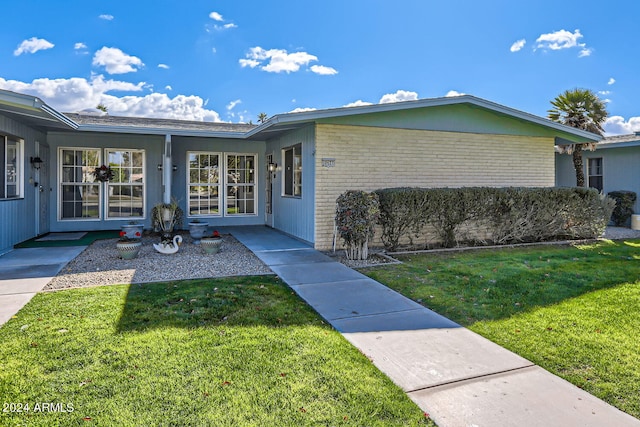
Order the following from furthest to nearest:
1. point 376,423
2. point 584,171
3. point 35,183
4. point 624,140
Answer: point 584,171
point 624,140
point 35,183
point 376,423

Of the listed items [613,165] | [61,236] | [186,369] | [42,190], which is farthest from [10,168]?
[613,165]

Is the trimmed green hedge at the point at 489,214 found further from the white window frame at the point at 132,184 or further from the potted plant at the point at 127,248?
the white window frame at the point at 132,184

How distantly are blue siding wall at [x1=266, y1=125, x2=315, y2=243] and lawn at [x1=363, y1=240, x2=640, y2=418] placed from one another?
2.41 meters

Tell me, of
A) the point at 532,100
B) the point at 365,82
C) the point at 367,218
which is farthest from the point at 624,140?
the point at 367,218

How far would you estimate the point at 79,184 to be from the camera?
1148 centimetres

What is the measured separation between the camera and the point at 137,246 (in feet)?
24.0

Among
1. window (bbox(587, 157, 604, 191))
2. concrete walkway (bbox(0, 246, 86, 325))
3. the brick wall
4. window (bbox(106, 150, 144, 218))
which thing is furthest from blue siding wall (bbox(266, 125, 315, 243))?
window (bbox(587, 157, 604, 191))

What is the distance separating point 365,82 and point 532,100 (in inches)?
330

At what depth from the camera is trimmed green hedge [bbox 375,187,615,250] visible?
26.8ft

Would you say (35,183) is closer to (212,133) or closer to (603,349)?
(212,133)

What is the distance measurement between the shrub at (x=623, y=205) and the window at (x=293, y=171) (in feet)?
34.9

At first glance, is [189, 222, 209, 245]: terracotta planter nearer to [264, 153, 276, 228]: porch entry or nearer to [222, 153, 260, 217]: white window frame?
[264, 153, 276, 228]: porch entry

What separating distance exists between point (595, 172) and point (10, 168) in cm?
1774

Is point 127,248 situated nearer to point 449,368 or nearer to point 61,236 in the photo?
point 61,236
